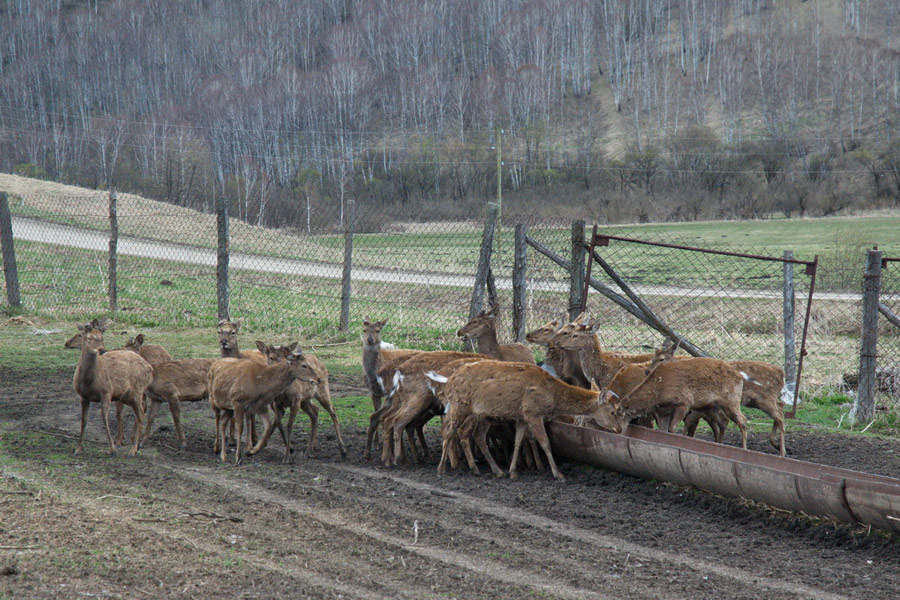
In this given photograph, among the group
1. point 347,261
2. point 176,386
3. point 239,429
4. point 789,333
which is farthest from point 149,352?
point 789,333

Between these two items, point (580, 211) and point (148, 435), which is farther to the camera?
point (580, 211)

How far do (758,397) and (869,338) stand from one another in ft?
7.09

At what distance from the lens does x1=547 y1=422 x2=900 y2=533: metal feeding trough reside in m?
6.34

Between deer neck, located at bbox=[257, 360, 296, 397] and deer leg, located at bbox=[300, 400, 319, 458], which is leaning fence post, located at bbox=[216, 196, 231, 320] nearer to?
deer leg, located at bbox=[300, 400, 319, 458]

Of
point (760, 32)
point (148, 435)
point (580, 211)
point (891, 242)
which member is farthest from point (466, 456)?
point (760, 32)

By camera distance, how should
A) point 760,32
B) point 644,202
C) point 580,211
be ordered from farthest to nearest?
1. point 760,32
2. point 644,202
3. point 580,211

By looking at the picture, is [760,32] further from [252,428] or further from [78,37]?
[252,428]

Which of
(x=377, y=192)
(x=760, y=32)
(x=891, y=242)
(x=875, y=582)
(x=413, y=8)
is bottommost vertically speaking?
(x=875, y=582)

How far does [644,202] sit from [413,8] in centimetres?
6986

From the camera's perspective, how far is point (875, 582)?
5.78 metres

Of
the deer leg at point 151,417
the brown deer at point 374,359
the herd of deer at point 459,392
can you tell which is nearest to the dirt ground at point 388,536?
the herd of deer at point 459,392

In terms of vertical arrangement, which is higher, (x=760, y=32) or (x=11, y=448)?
(x=760, y=32)

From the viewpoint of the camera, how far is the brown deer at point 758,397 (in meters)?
9.23

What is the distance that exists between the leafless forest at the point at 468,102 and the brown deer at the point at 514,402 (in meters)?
35.2
